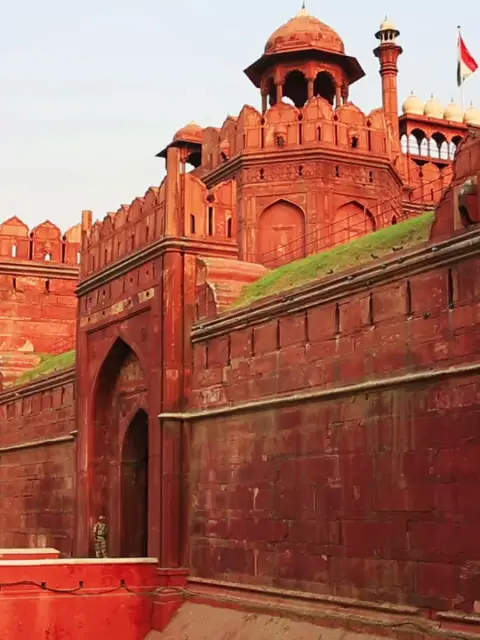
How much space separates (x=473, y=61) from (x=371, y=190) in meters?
4.09

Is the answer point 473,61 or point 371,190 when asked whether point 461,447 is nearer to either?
point 371,190

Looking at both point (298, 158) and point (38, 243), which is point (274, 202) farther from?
point (38, 243)

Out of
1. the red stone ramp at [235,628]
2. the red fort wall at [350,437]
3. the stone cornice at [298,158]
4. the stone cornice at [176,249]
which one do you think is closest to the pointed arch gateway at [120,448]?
the stone cornice at [176,249]

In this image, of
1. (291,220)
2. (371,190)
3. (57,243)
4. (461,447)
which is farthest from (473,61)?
(461,447)

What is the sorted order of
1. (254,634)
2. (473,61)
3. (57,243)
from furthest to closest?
(57,243) → (473,61) → (254,634)

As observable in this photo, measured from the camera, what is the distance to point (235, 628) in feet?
39.2

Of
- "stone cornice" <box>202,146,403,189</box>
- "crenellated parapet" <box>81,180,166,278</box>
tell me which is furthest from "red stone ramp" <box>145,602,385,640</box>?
"stone cornice" <box>202,146,403,189</box>

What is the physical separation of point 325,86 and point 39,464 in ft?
30.1

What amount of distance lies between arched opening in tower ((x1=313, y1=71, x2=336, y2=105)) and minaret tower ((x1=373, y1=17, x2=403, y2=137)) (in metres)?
4.62

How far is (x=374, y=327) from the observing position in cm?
1043

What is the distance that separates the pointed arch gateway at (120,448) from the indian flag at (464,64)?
9.54 metres

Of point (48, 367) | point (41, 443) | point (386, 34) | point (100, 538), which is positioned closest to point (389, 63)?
point (386, 34)

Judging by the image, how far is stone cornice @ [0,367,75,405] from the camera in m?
18.8

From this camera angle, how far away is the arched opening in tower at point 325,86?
69.2 feet
